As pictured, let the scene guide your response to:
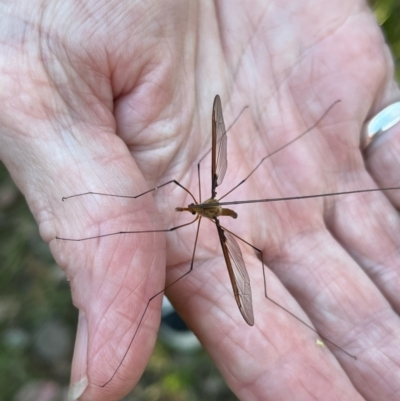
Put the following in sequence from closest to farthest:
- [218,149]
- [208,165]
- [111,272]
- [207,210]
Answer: [111,272]
[207,210]
[218,149]
[208,165]

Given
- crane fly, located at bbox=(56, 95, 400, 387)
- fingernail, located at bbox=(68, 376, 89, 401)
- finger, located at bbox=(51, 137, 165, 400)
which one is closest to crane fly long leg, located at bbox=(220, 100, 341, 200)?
crane fly, located at bbox=(56, 95, 400, 387)

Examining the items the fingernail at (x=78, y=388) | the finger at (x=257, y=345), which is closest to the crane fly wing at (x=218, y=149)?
the finger at (x=257, y=345)

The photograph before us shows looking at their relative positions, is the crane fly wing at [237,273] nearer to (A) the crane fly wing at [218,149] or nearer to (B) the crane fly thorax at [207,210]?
(B) the crane fly thorax at [207,210]

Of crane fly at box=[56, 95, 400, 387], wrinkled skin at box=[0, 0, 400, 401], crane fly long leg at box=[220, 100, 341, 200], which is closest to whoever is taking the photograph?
wrinkled skin at box=[0, 0, 400, 401]

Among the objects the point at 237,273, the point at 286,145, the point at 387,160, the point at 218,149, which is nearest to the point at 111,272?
the point at 237,273

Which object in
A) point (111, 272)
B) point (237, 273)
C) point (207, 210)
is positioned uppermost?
point (111, 272)

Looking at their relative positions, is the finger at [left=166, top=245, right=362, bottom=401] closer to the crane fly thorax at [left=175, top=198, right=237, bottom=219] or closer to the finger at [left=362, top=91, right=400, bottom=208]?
the crane fly thorax at [left=175, top=198, right=237, bottom=219]

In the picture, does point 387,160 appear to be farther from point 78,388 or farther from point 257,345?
point 78,388
